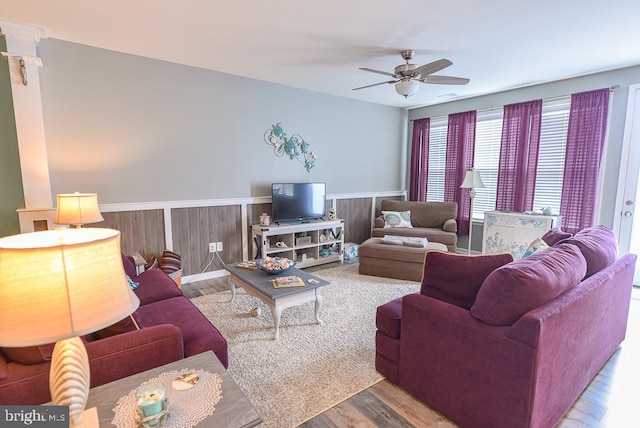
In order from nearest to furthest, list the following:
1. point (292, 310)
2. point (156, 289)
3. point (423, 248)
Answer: point (156, 289) < point (292, 310) < point (423, 248)

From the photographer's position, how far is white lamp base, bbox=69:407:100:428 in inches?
37.5

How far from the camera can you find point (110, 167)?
133 inches

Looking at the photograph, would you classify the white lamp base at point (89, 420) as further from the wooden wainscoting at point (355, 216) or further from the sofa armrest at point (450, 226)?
the sofa armrest at point (450, 226)

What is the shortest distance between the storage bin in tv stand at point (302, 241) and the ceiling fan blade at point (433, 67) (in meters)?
2.45

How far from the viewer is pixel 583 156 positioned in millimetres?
4055

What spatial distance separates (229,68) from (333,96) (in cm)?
182

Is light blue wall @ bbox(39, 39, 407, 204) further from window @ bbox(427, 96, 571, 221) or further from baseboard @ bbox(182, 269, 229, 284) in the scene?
window @ bbox(427, 96, 571, 221)

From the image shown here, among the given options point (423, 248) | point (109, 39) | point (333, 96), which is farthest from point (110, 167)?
point (423, 248)

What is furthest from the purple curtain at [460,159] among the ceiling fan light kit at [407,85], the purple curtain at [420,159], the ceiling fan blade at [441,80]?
the ceiling fan light kit at [407,85]

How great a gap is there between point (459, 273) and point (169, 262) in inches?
118

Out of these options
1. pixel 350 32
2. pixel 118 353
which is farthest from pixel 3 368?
pixel 350 32

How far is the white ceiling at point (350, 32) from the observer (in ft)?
7.95

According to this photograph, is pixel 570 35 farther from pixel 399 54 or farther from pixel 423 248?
pixel 423 248

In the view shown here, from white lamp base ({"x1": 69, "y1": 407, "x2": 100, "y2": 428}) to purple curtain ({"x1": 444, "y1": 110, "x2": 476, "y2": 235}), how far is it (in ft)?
17.9
